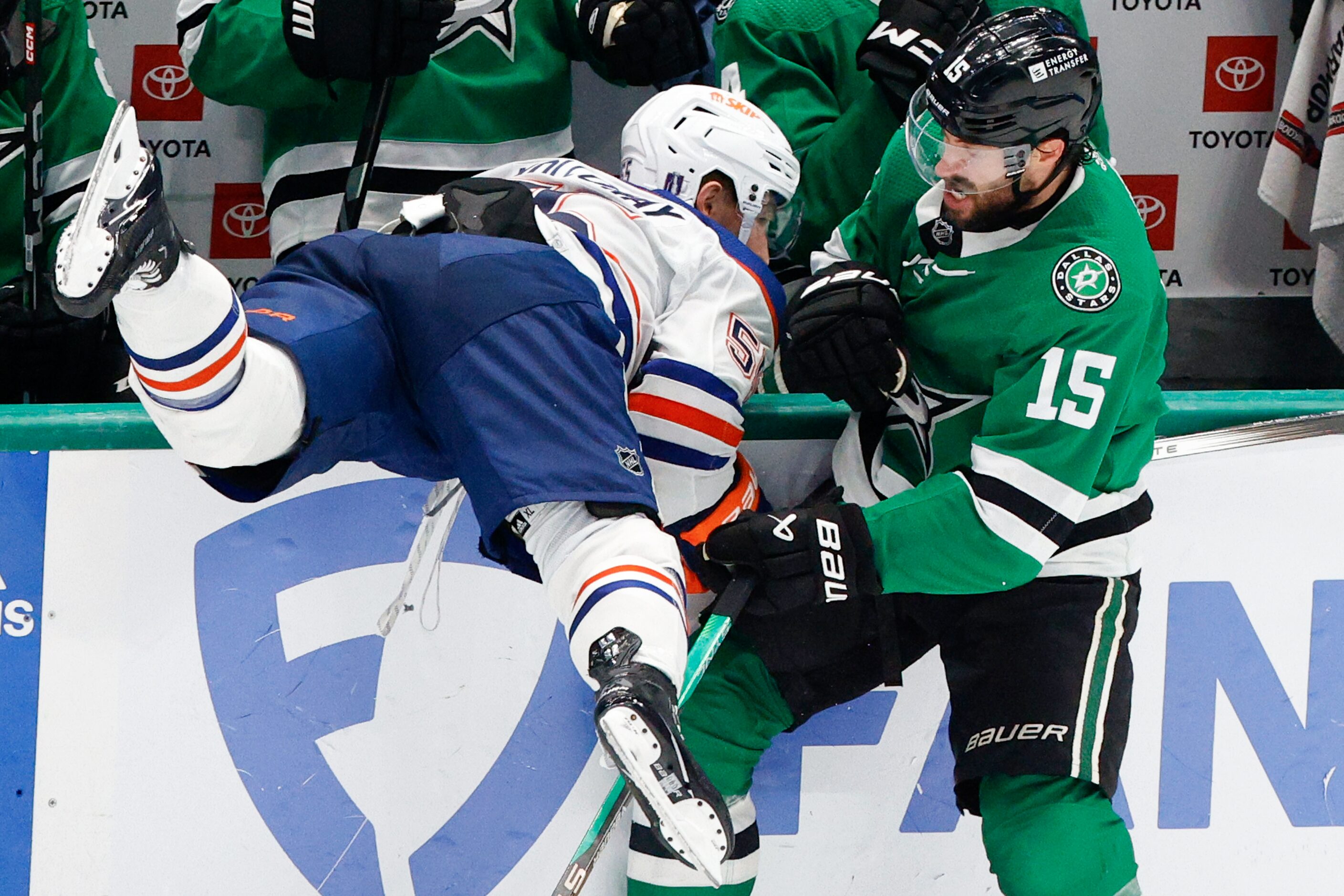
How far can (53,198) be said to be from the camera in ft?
9.67

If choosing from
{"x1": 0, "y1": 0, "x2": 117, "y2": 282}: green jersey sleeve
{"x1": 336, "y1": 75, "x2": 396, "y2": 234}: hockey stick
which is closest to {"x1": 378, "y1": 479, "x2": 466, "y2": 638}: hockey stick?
{"x1": 336, "y1": 75, "x2": 396, "y2": 234}: hockey stick

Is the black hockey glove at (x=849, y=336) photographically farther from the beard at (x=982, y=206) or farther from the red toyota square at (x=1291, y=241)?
the red toyota square at (x=1291, y=241)

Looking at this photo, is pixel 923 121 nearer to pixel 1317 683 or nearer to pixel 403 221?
pixel 403 221

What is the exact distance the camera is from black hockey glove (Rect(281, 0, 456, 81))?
102 inches

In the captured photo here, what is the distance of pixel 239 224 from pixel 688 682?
198 centimetres

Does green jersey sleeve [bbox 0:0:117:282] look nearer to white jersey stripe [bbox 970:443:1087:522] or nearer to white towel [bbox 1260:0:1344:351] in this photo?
white jersey stripe [bbox 970:443:1087:522]

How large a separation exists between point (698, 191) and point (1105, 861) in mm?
1111

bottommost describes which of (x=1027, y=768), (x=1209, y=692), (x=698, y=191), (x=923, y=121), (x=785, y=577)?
(x=1209, y=692)

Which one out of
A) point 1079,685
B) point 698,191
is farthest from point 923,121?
point 1079,685

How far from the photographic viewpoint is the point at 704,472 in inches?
85.7

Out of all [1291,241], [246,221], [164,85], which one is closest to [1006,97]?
[1291,241]

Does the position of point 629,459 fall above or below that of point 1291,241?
above

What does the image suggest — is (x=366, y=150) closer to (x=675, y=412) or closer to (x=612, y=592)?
(x=675, y=412)

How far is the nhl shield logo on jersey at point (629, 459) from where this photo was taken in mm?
1757
